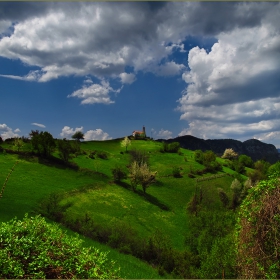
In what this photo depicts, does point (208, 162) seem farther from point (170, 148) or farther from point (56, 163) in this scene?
point (56, 163)

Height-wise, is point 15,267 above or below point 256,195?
below

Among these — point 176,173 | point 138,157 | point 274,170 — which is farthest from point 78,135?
point 274,170

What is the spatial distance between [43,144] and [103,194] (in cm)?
3055

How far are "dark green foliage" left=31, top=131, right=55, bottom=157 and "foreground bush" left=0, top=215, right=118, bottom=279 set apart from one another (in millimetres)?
85399

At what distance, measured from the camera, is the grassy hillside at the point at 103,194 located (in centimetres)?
5619

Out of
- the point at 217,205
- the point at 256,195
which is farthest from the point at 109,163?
the point at 256,195

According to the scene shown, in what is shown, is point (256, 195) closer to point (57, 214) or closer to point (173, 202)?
point (57, 214)

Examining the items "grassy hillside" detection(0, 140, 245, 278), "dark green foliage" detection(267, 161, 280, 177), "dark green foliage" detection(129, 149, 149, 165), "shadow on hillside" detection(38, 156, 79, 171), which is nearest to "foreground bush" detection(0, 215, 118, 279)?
"dark green foliage" detection(267, 161, 280, 177)

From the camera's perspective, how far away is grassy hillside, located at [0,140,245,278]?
184 ft

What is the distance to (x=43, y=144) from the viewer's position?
88.5 metres

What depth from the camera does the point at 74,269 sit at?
6.80m

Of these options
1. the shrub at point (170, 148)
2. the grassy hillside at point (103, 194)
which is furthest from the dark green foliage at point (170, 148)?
the grassy hillside at point (103, 194)

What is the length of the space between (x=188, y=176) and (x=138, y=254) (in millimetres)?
65399

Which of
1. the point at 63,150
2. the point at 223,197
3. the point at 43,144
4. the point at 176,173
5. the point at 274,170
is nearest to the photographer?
the point at 274,170
